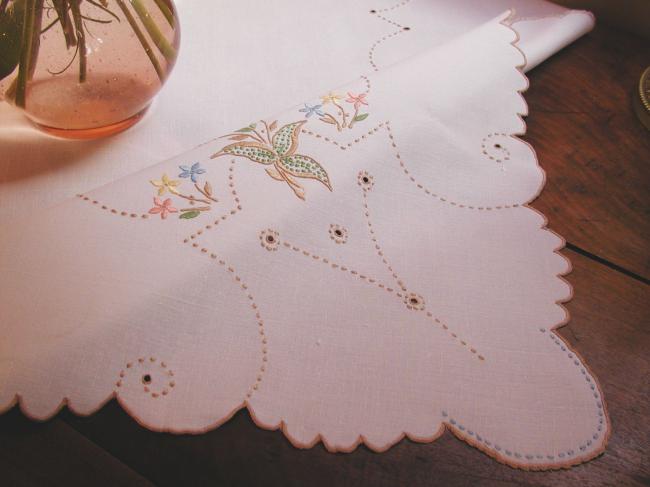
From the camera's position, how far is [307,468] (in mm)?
473

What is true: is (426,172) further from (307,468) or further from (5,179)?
(5,179)

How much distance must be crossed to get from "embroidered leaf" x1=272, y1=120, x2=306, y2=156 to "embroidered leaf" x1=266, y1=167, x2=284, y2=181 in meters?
0.03

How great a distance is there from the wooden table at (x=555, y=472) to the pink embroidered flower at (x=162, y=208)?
0.19 meters

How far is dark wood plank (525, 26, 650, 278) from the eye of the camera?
66cm

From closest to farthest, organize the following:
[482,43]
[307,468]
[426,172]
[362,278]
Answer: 1. [307,468]
2. [362,278]
3. [426,172]
4. [482,43]

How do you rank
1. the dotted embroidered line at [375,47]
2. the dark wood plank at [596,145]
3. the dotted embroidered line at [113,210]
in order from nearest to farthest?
the dotted embroidered line at [113,210] → the dark wood plank at [596,145] → the dotted embroidered line at [375,47]

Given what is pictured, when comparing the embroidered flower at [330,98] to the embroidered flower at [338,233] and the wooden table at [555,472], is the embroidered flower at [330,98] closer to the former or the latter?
the embroidered flower at [338,233]

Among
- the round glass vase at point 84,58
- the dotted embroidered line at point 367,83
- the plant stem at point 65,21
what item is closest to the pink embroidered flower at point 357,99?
the dotted embroidered line at point 367,83

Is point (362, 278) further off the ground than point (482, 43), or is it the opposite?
point (482, 43)

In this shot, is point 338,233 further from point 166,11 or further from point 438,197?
point 166,11

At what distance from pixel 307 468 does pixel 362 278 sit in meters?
0.20

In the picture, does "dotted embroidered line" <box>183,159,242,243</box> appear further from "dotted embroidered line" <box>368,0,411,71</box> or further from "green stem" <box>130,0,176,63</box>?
"dotted embroidered line" <box>368,0,411,71</box>

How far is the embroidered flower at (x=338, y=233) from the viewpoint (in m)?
0.60

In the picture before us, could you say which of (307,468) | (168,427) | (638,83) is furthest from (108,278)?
(638,83)
